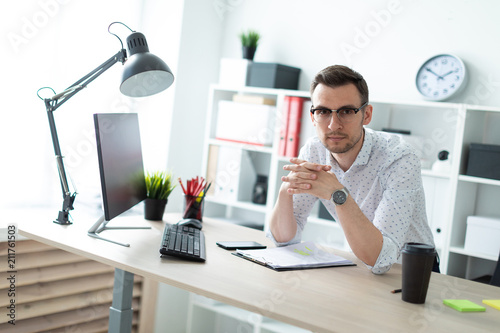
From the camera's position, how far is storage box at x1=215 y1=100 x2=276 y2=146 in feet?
10.5

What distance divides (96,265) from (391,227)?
1717 millimetres

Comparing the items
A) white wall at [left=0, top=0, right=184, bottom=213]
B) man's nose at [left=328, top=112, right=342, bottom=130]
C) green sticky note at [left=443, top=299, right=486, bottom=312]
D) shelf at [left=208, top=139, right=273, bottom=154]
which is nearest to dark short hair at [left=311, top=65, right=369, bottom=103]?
man's nose at [left=328, top=112, right=342, bottom=130]

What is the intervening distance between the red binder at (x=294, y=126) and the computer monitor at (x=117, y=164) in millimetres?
1142

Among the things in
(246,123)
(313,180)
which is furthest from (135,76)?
(246,123)

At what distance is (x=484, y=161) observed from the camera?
253 cm

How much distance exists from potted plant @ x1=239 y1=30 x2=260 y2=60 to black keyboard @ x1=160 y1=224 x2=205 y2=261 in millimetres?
1618

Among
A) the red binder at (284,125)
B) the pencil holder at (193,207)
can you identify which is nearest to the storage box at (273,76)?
the red binder at (284,125)

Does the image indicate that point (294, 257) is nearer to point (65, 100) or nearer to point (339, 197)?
point (339, 197)

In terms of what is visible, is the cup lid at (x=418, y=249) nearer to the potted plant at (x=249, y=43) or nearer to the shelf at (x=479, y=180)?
the shelf at (x=479, y=180)

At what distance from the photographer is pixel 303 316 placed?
1243mm

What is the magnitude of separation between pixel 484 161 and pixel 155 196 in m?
1.60

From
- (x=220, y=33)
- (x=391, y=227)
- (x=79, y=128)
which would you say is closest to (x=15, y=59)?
(x=79, y=128)

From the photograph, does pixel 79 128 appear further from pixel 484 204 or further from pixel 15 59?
pixel 484 204

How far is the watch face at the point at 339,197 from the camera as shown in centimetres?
169
